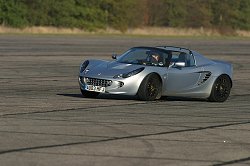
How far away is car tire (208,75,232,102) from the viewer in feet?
60.4

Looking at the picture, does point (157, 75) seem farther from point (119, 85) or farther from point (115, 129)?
point (115, 129)

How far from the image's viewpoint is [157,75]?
17.6 metres

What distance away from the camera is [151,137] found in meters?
11.5

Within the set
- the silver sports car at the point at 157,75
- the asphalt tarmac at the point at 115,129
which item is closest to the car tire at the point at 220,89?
the silver sports car at the point at 157,75

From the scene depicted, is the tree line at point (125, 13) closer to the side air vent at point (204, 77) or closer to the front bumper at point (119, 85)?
the side air vent at point (204, 77)

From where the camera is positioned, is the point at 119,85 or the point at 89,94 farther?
the point at 89,94

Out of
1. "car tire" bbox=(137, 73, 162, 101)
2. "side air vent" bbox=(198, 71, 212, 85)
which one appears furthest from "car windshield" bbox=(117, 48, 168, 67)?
"side air vent" bbox=(198, 71, 212, 85)

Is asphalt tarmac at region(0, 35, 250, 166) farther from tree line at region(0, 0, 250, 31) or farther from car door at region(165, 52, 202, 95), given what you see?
tree line at region(0, 0, 250, 31)

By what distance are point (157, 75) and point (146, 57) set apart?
737mm

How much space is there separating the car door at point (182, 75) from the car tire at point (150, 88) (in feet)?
1.04

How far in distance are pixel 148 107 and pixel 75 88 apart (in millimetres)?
5241

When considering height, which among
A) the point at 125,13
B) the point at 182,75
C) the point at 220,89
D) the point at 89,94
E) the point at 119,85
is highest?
the point at 182,75

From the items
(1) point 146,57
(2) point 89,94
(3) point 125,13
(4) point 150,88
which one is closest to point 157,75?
(4) point 150,88

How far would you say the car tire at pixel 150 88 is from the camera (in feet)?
56.6
